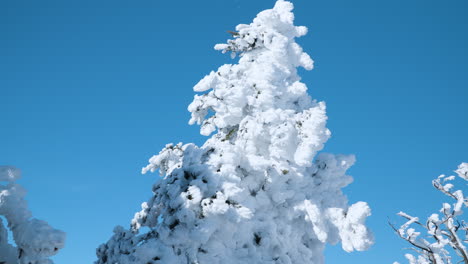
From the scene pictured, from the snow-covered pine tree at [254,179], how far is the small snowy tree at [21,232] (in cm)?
238

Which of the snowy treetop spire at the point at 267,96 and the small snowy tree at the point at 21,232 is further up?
the snowy treetop spire at the point at 267,96

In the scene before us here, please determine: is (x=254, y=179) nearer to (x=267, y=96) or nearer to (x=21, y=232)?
(x=267, y=96)

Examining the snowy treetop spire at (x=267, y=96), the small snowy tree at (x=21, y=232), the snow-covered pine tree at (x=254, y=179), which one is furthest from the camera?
the snowy treetop spire at (x=267, y=96)

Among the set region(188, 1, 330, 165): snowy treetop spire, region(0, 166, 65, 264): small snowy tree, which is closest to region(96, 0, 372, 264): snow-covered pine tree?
region(188, 1, 330, 165): snowy treetop spire

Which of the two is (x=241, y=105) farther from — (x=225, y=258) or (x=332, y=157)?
(x=225, y=258)

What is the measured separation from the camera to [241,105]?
10.4 meters

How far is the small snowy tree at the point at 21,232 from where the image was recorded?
15.6 feet

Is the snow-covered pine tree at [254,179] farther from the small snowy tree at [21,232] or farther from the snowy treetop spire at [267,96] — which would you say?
the small snowy tree at [21,232]

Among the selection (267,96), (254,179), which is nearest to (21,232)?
(254,179)

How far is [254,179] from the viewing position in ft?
30.9

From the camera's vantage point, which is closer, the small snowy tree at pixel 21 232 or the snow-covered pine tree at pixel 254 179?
the small snowy tree at pixel 21 232

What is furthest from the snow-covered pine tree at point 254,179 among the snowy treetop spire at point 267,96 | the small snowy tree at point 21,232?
the small snowy tree at point 21,232

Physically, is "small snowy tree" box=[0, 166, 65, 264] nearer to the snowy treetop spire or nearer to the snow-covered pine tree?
the snow-covered pine tree

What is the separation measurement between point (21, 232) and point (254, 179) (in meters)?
5.59
